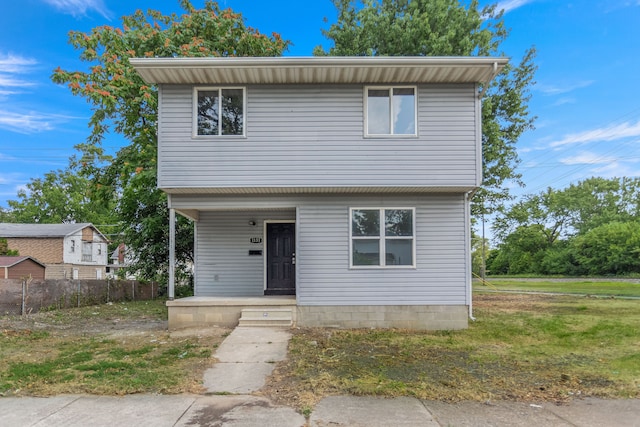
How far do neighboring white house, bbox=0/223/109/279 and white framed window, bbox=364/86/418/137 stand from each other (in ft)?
92.6

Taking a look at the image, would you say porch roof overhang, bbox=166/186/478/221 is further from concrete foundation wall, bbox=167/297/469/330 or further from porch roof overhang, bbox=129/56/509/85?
porch roof overhang, bbox=129/56/509/85

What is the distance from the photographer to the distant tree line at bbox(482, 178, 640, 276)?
37.7 metres

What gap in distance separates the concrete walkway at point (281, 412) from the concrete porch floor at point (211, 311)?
4.17m

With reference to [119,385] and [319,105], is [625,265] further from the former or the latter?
[119,385]

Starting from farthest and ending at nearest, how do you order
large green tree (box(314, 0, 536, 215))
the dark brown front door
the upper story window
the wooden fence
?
large green tree (box(314, 0, 536, 215))
the wooden fence
the dark brown front door
the upper story window

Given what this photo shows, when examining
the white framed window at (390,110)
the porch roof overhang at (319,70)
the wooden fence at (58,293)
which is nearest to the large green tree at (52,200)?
the wooden fence at (58,293)

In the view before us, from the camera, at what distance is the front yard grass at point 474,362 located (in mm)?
4879

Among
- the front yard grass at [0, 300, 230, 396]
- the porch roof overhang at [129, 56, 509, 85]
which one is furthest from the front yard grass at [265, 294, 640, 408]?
the porch roof overhang at [129, 56, 509, 85]

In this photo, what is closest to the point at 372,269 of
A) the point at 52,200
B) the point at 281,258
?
the point at 281,258

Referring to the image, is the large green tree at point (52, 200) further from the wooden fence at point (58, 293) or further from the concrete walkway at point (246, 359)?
the concrete walkway at point (246, 359)

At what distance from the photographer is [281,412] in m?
4.21

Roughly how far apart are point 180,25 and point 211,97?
29.5 feet

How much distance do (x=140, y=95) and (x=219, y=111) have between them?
793 centimetres

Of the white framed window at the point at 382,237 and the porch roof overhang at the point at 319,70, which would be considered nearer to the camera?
the porch roof overhang at the point at 319,70
